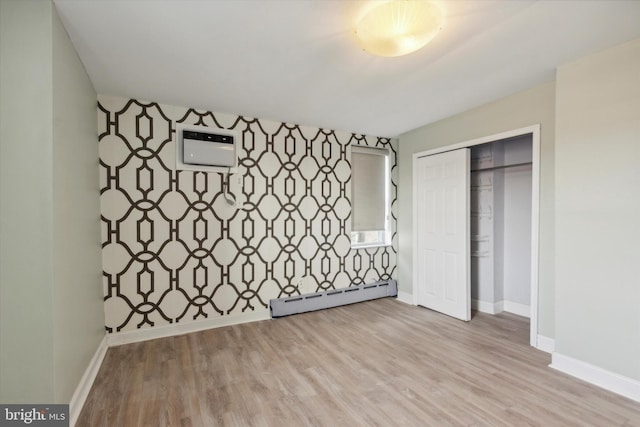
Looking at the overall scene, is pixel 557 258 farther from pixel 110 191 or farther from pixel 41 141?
pixel 110 191

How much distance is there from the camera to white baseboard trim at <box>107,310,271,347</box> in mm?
2900

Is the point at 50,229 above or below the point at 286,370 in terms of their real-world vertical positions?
above

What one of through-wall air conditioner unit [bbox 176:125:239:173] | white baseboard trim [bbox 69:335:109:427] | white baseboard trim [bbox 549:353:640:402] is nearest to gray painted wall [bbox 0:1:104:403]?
white baseboard trim [bbox 69:335:109:427]

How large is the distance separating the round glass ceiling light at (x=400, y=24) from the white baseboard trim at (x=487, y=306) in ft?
11.4

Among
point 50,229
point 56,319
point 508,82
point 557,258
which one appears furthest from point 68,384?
point 508,82

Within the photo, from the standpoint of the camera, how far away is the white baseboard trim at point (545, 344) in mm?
2674

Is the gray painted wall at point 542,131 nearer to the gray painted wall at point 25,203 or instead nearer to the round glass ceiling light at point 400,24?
the round glass ceiling light at point 400,24

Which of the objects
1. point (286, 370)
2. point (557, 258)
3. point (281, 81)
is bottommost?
point (286, 370)

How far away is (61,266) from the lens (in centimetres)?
171

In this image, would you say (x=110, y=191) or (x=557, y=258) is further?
(x=110, y=191)

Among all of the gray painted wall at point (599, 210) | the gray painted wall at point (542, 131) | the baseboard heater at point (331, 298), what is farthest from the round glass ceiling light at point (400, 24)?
the baseboard heater at point (331, 298)

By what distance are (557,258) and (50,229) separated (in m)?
3.60

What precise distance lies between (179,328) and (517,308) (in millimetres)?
4177

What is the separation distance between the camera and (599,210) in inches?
86.6
